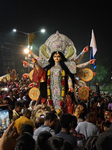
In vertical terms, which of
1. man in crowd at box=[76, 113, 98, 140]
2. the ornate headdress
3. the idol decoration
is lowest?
man in crowd at box=[76, 113, 98, 140]

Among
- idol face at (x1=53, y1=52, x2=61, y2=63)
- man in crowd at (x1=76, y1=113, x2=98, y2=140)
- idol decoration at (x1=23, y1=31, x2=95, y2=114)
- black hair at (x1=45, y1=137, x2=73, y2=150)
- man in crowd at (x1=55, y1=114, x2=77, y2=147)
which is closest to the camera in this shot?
black hair at (x1=45, y1=137, x2=73, y2=150)

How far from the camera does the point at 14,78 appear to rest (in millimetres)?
19156

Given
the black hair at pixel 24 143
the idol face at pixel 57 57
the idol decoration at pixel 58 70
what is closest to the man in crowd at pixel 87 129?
the black hair at pixel 24 143

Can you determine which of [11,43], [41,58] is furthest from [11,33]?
[41,58]

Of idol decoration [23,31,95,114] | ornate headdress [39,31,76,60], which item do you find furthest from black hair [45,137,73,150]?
ornate headdress [39,31,76,60]

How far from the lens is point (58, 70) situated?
7805 mm

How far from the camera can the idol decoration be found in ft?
25.3

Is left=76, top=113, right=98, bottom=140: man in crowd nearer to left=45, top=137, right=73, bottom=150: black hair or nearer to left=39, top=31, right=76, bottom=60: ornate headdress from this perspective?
left=45, top=137, right=73, bottom=150: black hair

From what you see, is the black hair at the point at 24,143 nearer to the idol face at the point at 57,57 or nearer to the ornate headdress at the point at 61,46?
the idol face at the point at 57,57

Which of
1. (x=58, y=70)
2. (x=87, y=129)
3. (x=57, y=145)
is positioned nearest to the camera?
(x=57, y=145)

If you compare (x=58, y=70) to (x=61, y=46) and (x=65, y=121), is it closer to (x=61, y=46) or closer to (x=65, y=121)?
(x=61, y=46)

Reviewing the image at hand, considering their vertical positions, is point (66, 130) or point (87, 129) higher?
point (66, 130)

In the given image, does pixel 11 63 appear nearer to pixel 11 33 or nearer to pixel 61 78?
pixel 11 33

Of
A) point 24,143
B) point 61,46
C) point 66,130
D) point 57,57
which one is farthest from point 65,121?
point 61,46
